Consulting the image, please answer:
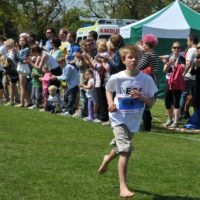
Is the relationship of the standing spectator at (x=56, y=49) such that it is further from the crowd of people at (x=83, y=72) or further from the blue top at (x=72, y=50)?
the blue top at (x=72, y=50)

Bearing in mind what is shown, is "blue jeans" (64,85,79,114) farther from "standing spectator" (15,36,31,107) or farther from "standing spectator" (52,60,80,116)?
"standing spectator" (15,36,31,107)

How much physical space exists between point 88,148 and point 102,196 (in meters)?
2.82

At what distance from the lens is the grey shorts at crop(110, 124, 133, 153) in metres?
5.75

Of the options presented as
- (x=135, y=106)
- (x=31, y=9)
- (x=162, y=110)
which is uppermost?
(x=31, y=9)

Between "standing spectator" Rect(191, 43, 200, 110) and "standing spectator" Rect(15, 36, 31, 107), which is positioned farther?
"standing spectator" Rect(15, 36, 31, 107)

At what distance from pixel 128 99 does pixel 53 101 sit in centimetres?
802

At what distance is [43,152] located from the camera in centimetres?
800

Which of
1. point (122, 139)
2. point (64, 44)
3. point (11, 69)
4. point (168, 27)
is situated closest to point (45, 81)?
Answer: point (11, 69)

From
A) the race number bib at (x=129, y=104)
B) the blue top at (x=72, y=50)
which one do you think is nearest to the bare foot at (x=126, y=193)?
the race number bib at (x=129, y=104)

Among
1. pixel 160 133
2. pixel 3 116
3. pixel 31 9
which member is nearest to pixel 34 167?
pixel 160 133

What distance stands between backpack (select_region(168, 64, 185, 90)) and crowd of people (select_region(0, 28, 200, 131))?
0.24 feet

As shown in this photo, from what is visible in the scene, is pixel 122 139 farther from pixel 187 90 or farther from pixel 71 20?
pixel 71 20

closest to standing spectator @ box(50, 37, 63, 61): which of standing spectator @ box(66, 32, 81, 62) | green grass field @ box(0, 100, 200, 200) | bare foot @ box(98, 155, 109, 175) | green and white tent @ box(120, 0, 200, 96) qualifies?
standing spectator @ box(66, 32, 81, 62)

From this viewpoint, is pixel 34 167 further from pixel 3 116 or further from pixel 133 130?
pixel 3 116
